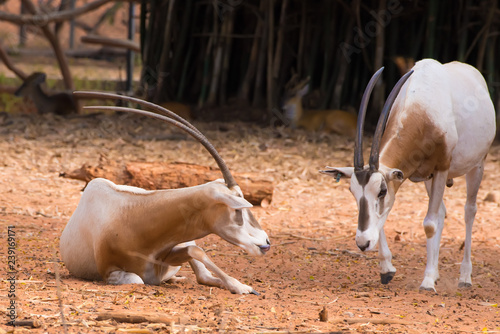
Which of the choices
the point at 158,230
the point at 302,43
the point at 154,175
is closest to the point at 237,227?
the point at 158,230

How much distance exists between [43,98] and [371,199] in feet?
28.0

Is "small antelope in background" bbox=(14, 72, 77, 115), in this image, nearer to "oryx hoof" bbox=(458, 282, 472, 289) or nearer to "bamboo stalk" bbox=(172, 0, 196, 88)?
"bamboo stalk" bbox=(172, 0, 196, 88)

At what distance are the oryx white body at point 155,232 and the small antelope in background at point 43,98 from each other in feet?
25.5

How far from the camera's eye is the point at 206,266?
3.75 metres

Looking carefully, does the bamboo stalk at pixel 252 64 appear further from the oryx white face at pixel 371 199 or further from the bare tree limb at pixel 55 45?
the oryx white face at pixel 371 199

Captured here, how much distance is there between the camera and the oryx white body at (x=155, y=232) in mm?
3582

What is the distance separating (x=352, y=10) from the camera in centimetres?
1006

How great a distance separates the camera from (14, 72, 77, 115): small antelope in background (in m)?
11.3

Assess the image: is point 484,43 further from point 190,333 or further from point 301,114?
point 190,333

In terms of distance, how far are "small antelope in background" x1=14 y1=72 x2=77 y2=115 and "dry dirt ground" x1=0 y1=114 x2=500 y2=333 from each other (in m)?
0.99

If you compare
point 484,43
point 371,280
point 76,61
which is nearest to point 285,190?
point 371,280

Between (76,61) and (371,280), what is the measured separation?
15.8 metres

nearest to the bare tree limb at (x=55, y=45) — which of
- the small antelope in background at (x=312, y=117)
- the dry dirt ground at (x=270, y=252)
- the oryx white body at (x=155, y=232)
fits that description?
the dry dirt ground at (x=270, y=252)

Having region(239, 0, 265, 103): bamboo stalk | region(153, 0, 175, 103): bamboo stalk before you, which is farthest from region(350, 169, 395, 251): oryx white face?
region(153, 0, 175, 103): bamboo stalk
